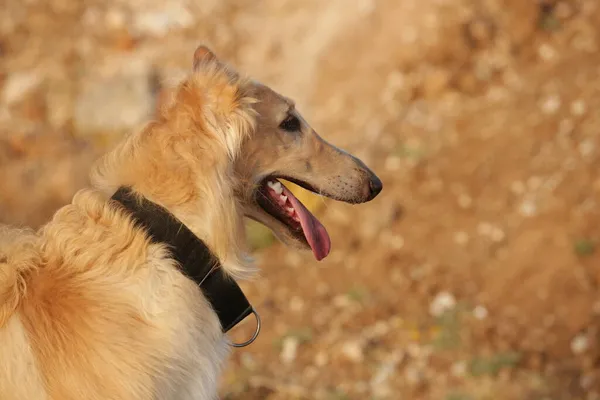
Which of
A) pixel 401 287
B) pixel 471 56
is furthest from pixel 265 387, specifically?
pixel 471 56

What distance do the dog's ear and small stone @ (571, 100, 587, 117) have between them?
5491 mm

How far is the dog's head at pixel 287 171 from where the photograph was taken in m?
3.32

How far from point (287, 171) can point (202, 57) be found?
0.58m

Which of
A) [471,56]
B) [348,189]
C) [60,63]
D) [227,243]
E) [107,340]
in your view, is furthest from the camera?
[60,63]

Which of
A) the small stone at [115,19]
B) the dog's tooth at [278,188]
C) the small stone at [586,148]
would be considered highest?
the small stone at [586,148]

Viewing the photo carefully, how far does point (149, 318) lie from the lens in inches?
117

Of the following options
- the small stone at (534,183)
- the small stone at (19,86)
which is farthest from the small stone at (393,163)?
the small stone at (19,86)

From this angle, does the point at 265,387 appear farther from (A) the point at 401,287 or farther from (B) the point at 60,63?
(B) the point at 60,63

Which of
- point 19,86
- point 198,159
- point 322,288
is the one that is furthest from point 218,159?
point 19,86

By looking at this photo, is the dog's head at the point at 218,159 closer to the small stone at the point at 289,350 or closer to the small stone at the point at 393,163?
the small stone at the point at 289,350

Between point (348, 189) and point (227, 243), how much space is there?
2.29 ft

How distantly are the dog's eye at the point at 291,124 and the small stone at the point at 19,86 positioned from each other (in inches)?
313

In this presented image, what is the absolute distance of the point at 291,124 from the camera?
3490 millimetres

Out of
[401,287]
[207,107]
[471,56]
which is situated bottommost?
[401,287]
